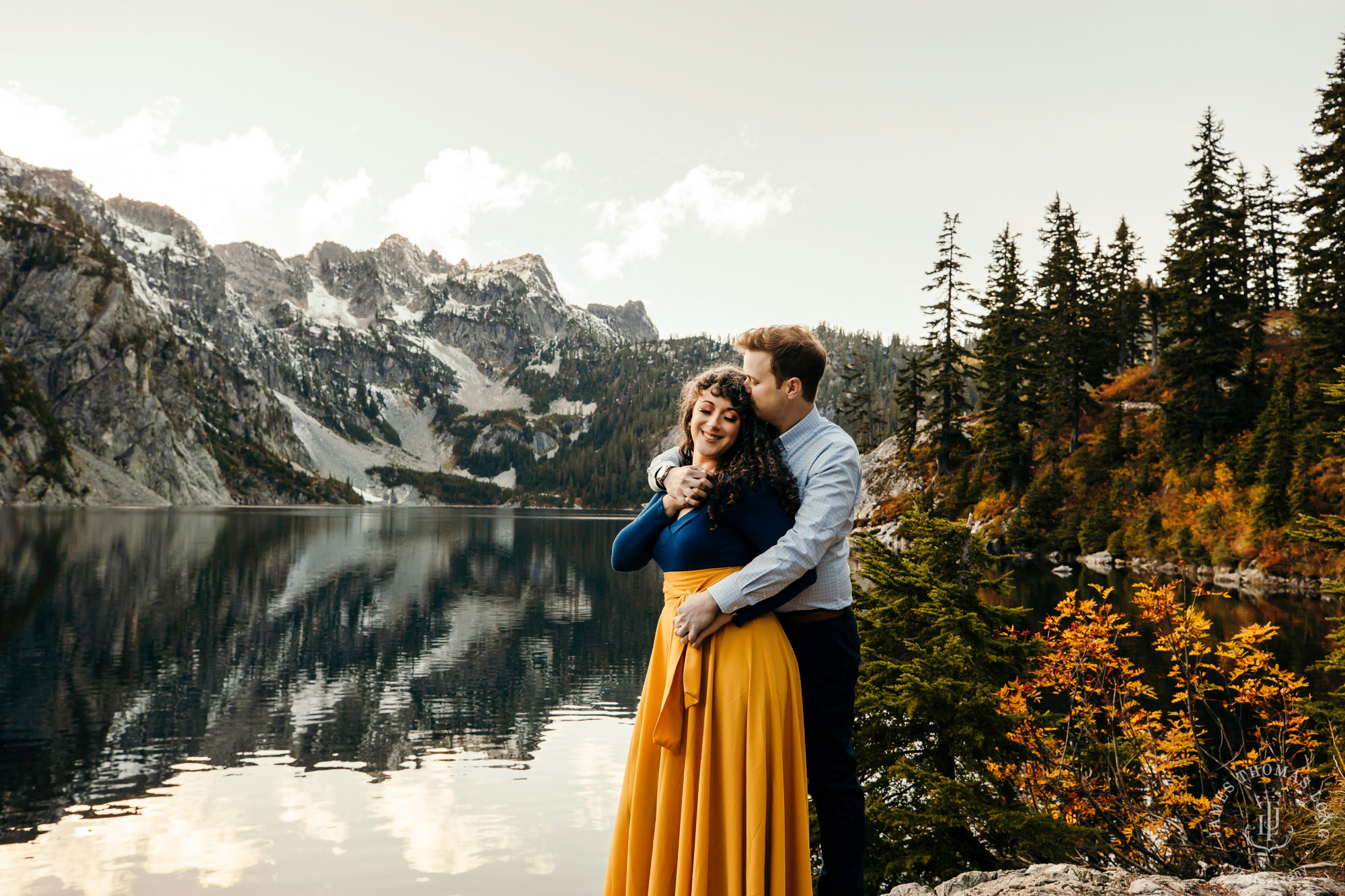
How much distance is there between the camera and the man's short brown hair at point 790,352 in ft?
12.5

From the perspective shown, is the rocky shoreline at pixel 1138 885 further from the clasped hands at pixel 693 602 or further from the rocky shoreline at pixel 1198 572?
the rocky shoreline at pixel 1198 572

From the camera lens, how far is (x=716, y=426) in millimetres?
3707

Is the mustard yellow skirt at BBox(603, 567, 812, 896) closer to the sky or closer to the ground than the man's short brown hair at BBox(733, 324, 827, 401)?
closer to the ground

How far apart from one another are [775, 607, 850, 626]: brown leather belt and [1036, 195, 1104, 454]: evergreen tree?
50934 mm

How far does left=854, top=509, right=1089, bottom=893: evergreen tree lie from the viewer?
23.9 ft

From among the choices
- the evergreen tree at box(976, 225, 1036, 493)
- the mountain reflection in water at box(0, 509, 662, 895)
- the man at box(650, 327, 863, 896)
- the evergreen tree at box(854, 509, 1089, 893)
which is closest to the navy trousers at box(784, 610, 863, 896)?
the man at box(650, 327, 863, 896)

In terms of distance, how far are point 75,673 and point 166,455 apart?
Answer: 141753 millimetres

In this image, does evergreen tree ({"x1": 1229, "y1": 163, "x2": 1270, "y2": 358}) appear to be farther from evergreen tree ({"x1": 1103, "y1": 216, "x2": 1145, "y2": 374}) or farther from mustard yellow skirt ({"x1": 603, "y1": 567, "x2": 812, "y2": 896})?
mustard yellow skirt ({"x1": 603, "y1": 567, "x2": 812, "y2": 896})

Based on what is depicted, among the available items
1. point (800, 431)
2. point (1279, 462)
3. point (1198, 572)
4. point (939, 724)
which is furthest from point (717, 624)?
point (1198, 572)

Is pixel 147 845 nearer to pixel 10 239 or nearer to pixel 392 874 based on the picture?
pixel 392 874

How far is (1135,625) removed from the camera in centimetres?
2520

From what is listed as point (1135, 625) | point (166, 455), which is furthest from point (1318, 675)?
point (166, 455)

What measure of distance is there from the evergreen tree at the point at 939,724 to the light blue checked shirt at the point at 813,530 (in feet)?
14.1

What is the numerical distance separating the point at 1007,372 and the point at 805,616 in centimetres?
5192
